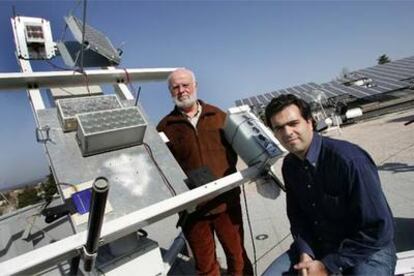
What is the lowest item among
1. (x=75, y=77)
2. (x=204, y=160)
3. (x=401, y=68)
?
(x=401, y=68)

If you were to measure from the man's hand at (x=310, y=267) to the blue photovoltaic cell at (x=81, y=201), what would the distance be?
1.13 m

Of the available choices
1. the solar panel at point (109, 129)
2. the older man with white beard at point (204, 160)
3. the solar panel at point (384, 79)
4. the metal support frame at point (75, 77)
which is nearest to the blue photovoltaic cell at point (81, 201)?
the solar panel at point (109, 129)

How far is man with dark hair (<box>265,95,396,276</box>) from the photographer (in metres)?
1.60

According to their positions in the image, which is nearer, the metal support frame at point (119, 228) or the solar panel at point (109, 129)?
the metal support frame at point (119, 228)

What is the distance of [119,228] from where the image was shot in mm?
1634

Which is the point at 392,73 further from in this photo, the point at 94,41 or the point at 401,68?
the point at 94,41

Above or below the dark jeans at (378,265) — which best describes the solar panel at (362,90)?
below

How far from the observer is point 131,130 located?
214 centimetres

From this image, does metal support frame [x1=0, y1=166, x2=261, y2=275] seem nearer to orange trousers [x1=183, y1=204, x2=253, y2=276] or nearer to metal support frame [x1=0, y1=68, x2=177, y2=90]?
orange trousers [x1=183, y1=204, x2=253, y2=276]

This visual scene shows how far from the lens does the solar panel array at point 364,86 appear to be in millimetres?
10289

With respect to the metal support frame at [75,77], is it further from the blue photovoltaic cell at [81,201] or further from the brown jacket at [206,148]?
the blue photovoltaic cell at [81,201]

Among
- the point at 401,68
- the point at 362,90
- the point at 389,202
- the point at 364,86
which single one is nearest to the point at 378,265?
the point at 389,202

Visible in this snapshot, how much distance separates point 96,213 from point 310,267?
1.20 metres

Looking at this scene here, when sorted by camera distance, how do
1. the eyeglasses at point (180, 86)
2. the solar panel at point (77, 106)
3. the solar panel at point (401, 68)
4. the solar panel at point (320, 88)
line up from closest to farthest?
A: the solar panel at point (77, 106) < the eyeglasses at point (180, 86) < the solar panel at point (320, 88) < the solar panel at point (401, 68)
